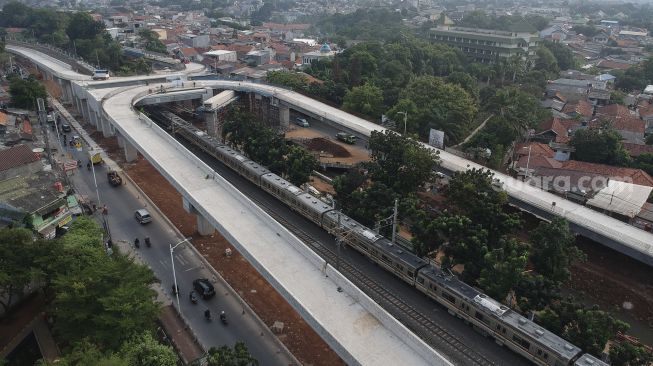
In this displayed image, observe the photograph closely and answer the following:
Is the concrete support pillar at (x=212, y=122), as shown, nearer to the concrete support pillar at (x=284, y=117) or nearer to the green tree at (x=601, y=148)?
the concrete support pillar at (x=284, y=117)

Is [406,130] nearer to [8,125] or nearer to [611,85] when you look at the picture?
[8,125]

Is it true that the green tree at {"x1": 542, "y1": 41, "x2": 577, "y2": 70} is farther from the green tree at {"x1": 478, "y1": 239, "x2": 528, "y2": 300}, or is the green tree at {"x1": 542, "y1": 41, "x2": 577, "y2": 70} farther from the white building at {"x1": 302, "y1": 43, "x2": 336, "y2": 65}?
the green tree at {"x1": 478, "y1": 239, "x2": 528, "y2": 300}

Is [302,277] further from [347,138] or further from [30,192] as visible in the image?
[347,138]

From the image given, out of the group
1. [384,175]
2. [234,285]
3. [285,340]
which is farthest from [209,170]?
[285,340]

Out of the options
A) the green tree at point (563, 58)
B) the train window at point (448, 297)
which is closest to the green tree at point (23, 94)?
the train window at point (448, 297)

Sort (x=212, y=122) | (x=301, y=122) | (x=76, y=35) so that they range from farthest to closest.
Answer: (x=76, y=35)
(x=301, y=122)
(x=212, y=122)

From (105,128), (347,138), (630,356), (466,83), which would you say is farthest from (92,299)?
(466,83)
